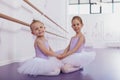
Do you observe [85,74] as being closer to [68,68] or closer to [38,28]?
[68,68]

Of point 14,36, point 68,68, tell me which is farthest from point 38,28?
point 14,36

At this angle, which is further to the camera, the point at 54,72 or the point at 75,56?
the point at 75,56

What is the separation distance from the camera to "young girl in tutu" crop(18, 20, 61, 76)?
1330 mm

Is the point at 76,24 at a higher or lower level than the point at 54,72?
higher

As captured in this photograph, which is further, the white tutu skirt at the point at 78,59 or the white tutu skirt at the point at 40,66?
the white tutu skirt at the point at 78,59

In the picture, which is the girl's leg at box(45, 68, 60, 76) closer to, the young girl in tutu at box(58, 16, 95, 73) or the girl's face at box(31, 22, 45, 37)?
the young girl in tutu at box(58, 16, 95, 73)

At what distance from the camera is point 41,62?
1342mm

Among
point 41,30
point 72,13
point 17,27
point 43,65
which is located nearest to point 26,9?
point 17,27

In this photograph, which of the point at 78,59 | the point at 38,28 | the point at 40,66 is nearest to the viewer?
the point at 40,66

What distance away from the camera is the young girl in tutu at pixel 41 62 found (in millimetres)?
1330

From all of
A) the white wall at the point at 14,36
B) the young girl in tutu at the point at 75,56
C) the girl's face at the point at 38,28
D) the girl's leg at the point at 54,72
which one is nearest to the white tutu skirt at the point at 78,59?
the young girl in tutu at the point at 75,56

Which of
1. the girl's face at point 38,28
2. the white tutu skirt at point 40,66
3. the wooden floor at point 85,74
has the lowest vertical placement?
Answer: the wooden floor at point 85,74

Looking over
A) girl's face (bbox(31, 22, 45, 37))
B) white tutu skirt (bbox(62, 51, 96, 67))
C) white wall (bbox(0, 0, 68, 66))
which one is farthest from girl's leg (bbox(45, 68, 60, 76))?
white wall (bbox(0, 0, 68, 66))

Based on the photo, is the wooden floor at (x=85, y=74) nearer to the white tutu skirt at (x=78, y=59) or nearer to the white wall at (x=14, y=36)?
the white tutu skirt at (x=78, y=59)
